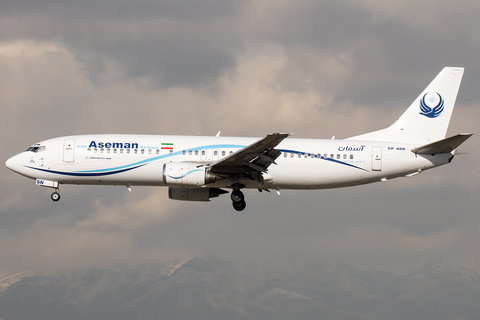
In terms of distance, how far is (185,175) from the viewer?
108ft

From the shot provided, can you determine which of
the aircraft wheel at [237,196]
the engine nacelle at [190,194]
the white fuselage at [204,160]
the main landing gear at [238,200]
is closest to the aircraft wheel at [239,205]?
the main landing gear at [238,200]

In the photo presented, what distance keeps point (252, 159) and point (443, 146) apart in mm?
12454

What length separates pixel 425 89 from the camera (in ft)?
128

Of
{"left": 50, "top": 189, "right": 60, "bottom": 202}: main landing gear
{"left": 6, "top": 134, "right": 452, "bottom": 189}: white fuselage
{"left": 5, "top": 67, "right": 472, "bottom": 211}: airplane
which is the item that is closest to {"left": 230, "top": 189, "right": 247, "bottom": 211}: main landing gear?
{"left": 5, "top": 67, "right": 472, "bottom": 211}: airplane

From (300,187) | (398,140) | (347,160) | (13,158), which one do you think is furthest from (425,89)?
(13,158)

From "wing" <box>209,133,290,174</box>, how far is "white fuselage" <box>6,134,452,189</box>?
107 centimetres

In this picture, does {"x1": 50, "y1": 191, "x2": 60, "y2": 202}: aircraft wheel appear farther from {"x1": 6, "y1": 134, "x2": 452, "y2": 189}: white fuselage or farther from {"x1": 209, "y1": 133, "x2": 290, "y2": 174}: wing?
{"x1": 209, "y1": 133, "x2": 290, "y2": 174}: wing

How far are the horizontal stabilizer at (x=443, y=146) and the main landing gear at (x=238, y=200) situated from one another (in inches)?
467

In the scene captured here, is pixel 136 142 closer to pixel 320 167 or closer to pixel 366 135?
pixel 320 167

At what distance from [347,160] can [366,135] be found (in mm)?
3606

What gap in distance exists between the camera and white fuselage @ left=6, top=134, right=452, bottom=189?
3494cm

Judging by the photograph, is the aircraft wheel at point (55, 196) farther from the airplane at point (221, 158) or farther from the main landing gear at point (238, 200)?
the main landing gear at point (238, 200)

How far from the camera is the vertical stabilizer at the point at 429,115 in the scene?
124 feet

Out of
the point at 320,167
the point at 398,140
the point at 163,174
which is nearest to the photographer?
the point at 163,174
